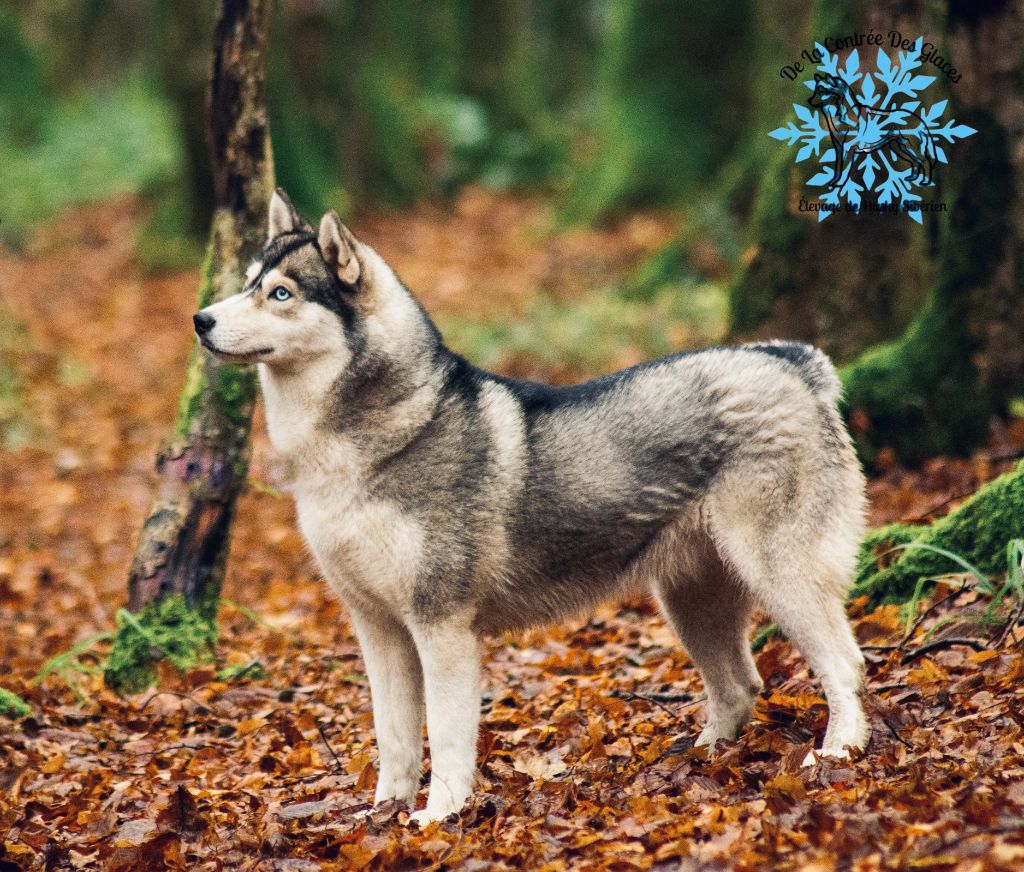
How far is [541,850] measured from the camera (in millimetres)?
4160

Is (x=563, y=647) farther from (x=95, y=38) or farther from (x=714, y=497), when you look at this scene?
(x=95, y=38)

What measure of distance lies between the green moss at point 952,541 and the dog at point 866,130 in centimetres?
274

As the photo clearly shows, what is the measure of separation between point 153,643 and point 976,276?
5889mm

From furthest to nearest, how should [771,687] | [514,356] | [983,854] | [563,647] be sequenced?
[514,356] < [563,647] < [771,687] < [983,854]

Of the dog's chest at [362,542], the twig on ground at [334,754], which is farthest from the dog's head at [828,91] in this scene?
the twig on ground at [334,754]

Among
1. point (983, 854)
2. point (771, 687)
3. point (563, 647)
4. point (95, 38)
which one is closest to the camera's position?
point (983, 854)

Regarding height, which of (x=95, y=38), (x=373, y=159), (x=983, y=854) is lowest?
(x=983, y=854)

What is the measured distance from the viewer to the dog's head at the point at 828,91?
313 inches

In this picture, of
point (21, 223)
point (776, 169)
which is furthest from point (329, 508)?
point (21, 223)

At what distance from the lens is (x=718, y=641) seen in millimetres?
5461

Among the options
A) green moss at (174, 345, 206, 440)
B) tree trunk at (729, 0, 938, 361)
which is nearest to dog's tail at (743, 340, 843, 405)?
green moss at (174, 345, 206, 440)

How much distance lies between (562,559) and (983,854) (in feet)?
7.01

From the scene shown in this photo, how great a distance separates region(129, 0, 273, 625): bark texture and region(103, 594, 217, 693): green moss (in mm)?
79

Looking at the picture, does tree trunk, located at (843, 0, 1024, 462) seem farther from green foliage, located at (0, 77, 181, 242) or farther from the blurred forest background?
green foliage, located at (0, 77, 181, 242)
